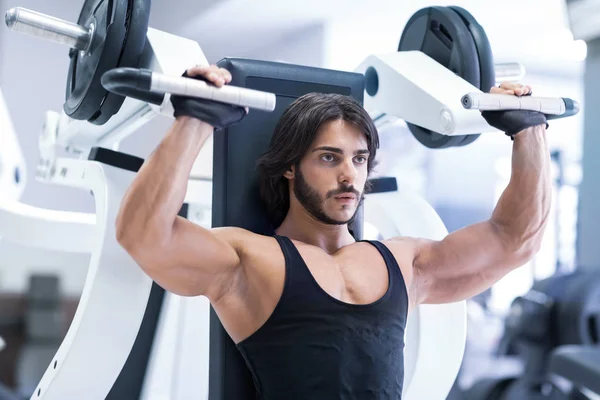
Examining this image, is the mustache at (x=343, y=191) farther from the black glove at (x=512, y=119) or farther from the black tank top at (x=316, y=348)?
the black glove at (x=512, y=119)

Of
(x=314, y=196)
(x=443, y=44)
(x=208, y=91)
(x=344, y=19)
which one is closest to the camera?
(x=208, y=91)

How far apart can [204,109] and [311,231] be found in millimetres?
411

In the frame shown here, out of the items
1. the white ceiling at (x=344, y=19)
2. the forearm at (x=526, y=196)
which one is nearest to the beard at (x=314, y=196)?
the forearm at (x=526, y=196)

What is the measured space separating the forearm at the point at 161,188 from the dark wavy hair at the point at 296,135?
27 centimetres

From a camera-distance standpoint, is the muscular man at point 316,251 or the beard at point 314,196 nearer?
the muscular man at point 316,251

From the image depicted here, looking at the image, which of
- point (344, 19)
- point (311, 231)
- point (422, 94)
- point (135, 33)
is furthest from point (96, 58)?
point (344, 19)

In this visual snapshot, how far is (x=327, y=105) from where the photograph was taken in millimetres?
1354

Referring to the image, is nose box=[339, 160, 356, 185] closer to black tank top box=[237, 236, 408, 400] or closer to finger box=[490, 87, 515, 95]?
black tank top box=[237, 236, 408, 400]

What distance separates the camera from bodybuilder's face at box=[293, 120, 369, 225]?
130 cm

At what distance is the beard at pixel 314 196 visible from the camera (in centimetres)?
130

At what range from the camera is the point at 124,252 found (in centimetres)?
142

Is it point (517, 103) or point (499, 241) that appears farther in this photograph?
point (499, 241)

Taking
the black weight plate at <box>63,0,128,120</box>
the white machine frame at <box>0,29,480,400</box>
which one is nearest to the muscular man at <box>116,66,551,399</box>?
the white machine frame at <box>0,29,480,400</box>

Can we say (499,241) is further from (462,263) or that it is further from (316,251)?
(316,251)
